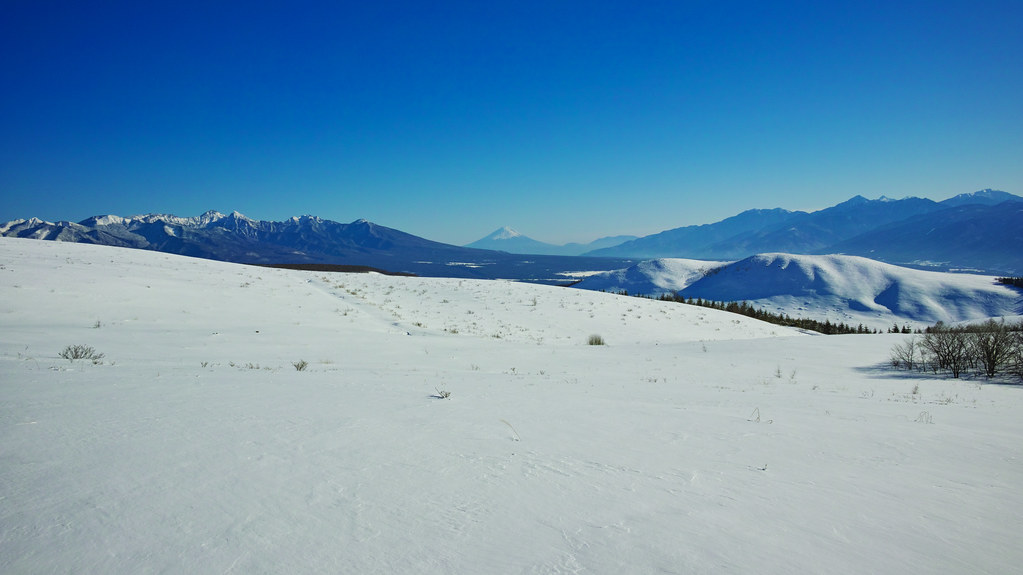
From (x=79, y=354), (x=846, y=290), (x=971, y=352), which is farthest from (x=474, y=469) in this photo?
(x=846, y=290)

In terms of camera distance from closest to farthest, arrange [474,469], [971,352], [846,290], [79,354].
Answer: [474,469]
[79,354]
[971,352]
[846,290]

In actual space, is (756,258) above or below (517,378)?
above

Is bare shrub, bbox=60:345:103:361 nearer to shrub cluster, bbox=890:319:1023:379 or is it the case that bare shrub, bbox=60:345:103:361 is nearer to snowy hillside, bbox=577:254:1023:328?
shrub cluster, bbox=890:319:1023:379

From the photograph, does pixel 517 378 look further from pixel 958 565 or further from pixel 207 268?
pixel 207 268

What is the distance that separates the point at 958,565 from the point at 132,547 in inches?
154

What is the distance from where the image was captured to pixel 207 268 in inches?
953

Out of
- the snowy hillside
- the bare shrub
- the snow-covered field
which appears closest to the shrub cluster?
the snow-covered field

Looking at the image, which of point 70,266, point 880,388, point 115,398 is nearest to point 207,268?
point 70,266

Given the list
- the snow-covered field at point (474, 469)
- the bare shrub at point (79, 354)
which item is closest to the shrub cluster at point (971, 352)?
the snow-covered field at point (474, 469)

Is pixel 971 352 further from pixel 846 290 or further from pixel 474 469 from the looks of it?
pixel 846 290

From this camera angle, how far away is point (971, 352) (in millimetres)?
10625

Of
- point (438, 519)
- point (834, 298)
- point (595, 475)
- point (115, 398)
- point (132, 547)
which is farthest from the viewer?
point (834, 298)

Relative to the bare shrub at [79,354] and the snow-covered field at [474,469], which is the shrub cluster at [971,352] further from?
the bare shrub at [79,354]

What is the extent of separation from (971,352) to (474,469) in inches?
545
